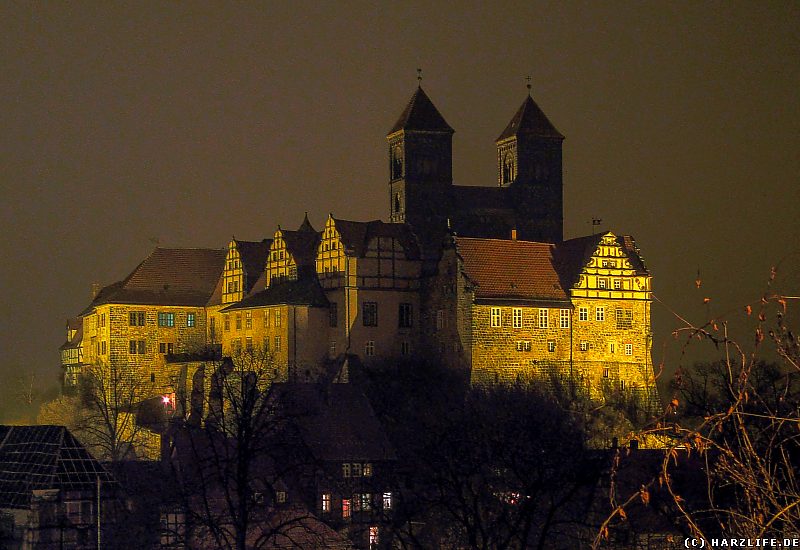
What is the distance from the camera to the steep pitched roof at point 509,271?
92.3m

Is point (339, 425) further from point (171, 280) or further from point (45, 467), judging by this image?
point (171, 280)

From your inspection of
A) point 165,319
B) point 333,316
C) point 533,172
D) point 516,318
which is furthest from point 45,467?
point 533,172

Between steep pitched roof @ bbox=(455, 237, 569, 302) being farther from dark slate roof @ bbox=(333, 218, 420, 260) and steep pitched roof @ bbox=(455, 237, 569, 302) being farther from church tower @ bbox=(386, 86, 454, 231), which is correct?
church tower @ bbox=(386, 86, 454, 231)

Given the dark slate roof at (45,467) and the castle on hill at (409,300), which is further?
the castle on hill at (409,300)

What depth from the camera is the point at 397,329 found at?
9206 cm

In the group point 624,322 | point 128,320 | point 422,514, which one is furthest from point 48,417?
point 422,514

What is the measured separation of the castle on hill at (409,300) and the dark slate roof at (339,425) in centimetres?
1727

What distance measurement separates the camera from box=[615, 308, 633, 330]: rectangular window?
310ft

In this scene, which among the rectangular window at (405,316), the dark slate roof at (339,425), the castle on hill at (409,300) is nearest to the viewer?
the dark slate roof at (339,425)

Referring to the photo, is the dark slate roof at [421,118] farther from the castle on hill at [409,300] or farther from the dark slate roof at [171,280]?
the dark slate roof at [171,280]

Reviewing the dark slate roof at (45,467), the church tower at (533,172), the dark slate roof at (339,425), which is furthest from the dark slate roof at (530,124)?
the dark slate roof at (45,467)

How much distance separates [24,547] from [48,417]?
5223cm

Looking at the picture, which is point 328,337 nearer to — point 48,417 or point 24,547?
point 48,417

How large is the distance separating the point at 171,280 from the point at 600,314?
29639 millimetres
